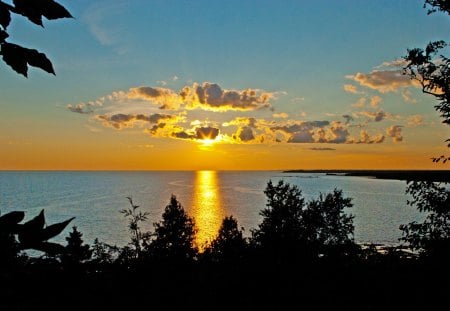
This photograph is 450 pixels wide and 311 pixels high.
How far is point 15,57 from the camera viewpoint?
143 centimetres

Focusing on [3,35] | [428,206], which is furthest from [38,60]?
[428,206]

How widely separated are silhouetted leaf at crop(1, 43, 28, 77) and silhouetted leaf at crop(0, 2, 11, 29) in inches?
2.9

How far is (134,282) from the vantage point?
858 centimetres

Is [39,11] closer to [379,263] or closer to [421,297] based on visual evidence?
[421,297]

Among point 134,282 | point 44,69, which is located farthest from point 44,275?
point 134,282

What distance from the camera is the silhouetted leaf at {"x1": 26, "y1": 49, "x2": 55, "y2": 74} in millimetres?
1434

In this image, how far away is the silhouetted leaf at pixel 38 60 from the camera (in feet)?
4.70

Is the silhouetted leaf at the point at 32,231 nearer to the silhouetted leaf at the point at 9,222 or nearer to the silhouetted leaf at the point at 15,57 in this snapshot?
the silhouetted leaf at the point at 9,222

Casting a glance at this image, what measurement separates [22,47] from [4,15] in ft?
0.40

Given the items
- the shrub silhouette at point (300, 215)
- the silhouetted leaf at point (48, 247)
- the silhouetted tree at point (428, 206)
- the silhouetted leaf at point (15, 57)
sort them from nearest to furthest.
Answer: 1. the silhouetted leaf at point (48, 247)
2. the silhouetted leaf at point (15, 57)
3. the silhouetted tree at point (428, 206)
4. the shrub silhouette at point (300, 215)

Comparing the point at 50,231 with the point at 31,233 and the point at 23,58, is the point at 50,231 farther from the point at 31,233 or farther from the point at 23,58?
the point at 23,58

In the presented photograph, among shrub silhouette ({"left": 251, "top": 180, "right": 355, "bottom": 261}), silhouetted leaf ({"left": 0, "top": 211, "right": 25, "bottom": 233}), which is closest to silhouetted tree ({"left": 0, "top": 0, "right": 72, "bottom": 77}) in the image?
silhouetted leaf ({"left": 0, "top": 211, "right": 25, "bottom": 233})

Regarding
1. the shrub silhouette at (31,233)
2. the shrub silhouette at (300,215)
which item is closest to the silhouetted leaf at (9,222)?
the shrub silhouette at (31,233)

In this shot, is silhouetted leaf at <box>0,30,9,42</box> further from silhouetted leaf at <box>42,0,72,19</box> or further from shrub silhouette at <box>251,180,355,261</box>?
shrub silhouette at <box>251,180,355,261</box>
